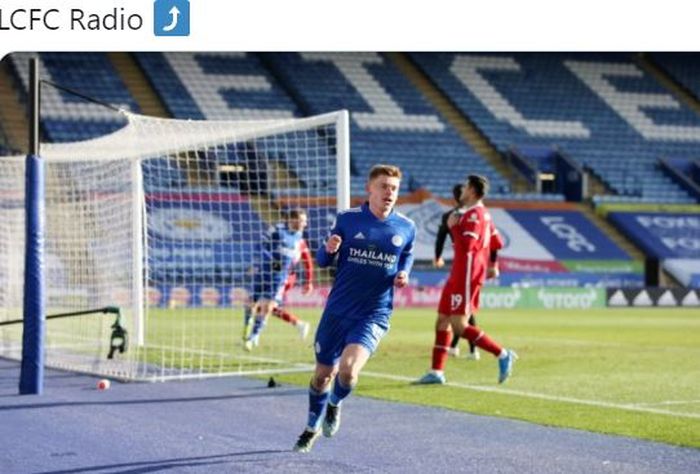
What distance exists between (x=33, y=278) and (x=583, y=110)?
41.9 meters

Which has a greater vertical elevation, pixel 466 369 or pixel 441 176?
pixel 441 176

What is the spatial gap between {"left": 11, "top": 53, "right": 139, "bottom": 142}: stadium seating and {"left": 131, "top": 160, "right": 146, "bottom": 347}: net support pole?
23.5 meters

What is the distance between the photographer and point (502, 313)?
30.8 meters

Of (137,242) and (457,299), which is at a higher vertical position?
(137,242)

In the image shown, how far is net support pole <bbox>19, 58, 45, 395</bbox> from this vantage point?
1091 centimetres

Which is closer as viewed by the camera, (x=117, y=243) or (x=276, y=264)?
(x=117, y=243)

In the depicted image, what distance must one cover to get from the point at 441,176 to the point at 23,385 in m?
32.8

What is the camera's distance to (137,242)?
15.4 metres

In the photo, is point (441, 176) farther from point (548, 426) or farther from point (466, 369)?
point (548, 426)

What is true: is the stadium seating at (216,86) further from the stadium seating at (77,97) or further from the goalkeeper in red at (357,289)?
the goalkeeper in red at (357,289)

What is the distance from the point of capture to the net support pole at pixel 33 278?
35.8 ft

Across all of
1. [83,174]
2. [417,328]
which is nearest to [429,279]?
[417,328]

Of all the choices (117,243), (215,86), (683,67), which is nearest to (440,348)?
(117,243)
